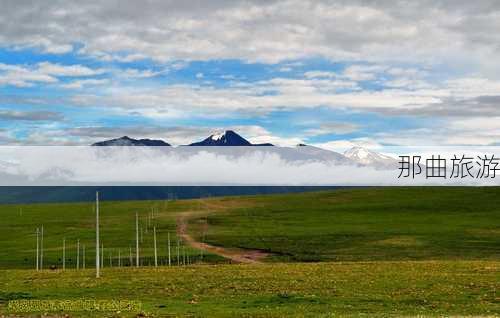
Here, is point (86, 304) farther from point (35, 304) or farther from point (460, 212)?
point (460, 212)

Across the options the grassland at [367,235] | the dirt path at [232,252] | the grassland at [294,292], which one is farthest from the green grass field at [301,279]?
the dirt path at [232,252]

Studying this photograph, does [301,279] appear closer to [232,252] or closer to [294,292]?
[294,292]

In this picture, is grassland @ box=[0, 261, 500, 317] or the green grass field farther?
the green grass field

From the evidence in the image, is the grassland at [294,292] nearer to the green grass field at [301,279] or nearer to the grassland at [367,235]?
the green grass field at [301,279]

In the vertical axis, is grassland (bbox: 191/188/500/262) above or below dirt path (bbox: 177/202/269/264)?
above

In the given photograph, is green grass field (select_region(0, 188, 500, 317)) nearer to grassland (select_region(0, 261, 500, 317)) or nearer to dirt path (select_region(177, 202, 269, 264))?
grassland (select_region(0, 261, 500, 317))

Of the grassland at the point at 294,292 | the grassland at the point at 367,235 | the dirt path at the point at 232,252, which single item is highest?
the grassland at the point at 294,292

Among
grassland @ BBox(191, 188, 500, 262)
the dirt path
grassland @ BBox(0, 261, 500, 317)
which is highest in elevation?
grassland @ BBox(0, 261, 500, 317)

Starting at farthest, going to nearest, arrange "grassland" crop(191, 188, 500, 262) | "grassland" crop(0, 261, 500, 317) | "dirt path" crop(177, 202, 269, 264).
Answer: "grassland" crop(191, 188, 500, 262), "dirt path" crop(177, 202, 269, 264), "grassland" crop(0, 261, 500, 317)

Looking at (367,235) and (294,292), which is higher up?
(294,292)

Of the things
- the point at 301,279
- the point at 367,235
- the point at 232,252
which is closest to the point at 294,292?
the point at 301,279

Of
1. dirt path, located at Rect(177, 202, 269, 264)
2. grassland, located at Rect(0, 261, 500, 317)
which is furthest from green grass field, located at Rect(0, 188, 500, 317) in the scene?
dirt path, located at Rect(177, 202, 269, 264)

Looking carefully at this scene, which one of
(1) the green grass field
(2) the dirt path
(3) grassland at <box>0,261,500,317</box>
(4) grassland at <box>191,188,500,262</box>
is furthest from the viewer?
(4) grassland at <box>191,188,500,262</box>

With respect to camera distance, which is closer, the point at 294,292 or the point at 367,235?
the point at 294,292
